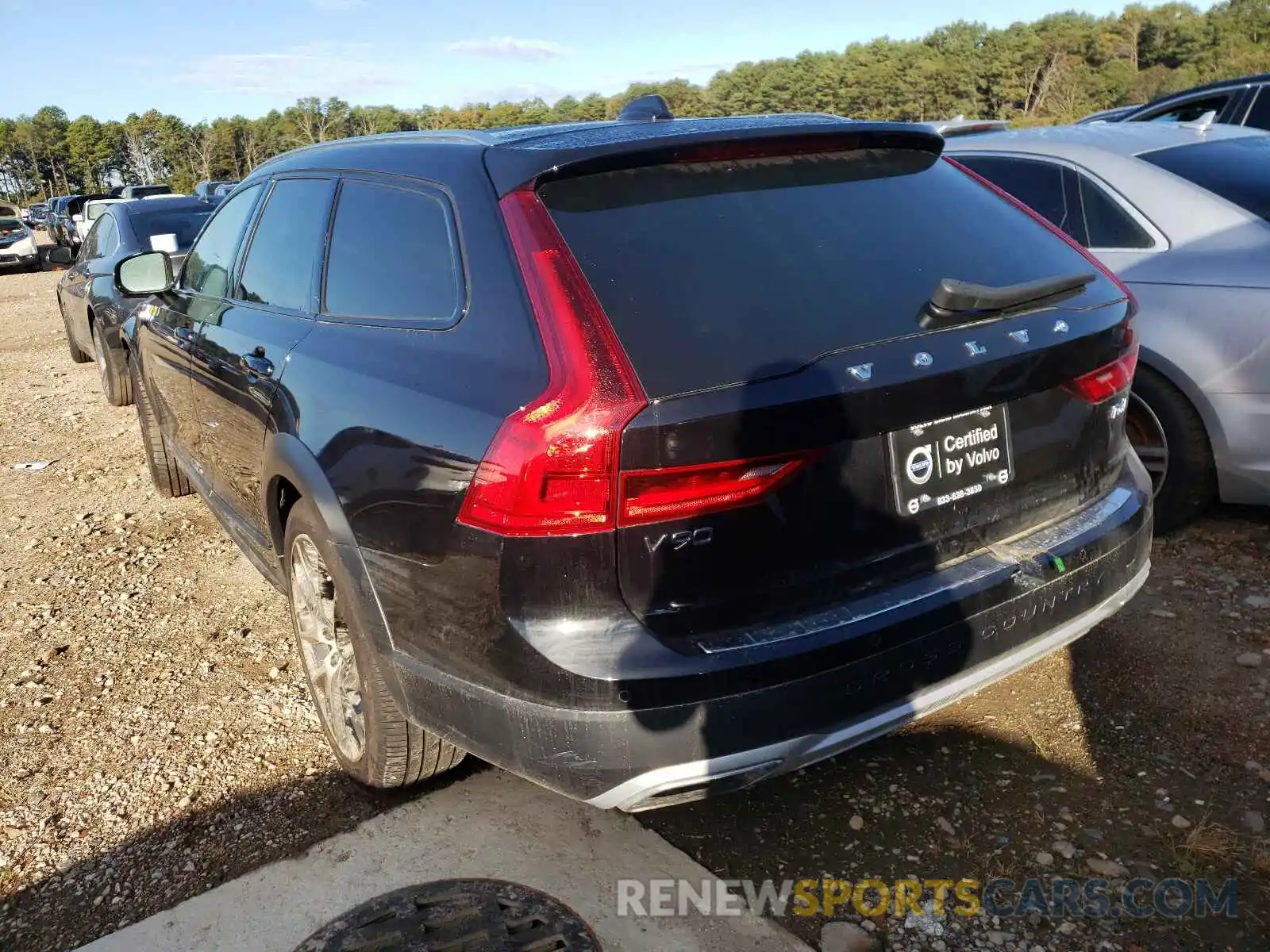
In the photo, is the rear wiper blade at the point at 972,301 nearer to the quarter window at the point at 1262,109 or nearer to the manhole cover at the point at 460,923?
the manhole cover at the point at 460,923

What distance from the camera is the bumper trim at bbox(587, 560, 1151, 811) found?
2041mm

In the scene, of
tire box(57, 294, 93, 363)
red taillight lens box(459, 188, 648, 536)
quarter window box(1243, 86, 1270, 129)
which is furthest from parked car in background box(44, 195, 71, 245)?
red taillight lens box(459, 188, 648, 536)

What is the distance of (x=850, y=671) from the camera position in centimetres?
210

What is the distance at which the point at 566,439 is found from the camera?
6.32 feet

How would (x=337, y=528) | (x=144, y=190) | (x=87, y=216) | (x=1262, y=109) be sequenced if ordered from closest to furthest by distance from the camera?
(x=337, y=528)
(x=1262, y=109)
(x=87, y=216)
(x=144, y=190)

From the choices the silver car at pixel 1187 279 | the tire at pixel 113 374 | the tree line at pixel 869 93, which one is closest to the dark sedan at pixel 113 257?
the tire at pixel 113 374

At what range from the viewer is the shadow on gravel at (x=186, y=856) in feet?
8.25

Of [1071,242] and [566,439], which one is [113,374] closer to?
[566,439]

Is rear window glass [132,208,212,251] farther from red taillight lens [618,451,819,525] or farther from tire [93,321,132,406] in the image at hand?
red taillight lens [618,451,819,525]

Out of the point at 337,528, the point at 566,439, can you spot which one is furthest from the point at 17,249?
the point at 566,439

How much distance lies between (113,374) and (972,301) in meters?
7.24

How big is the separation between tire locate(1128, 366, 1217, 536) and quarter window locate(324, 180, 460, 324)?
115 inches

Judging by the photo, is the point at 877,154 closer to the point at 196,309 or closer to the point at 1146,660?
the point at 1146,660

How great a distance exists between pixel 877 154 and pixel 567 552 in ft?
4.74
